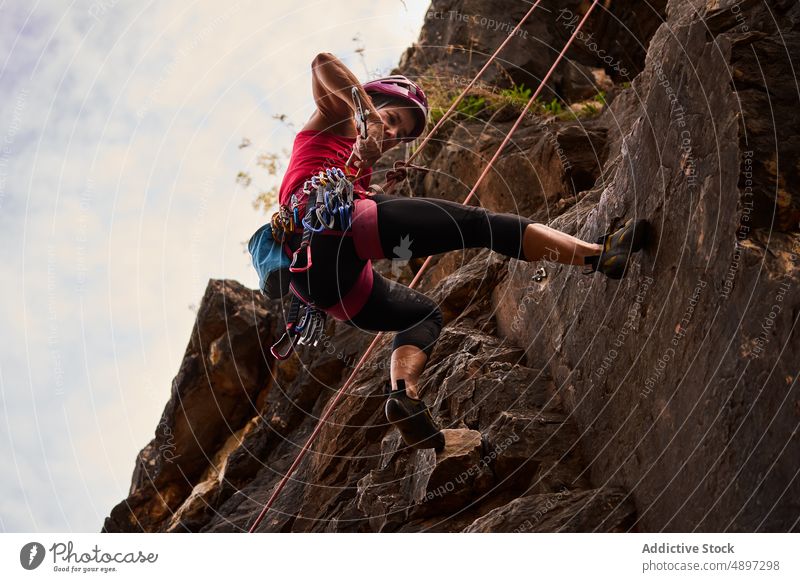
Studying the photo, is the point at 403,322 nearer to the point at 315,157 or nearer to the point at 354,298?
the point at 354,298

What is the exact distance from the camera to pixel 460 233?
4133mm

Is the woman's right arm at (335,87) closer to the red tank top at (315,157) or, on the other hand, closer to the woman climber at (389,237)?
the woman climber at (389,237)

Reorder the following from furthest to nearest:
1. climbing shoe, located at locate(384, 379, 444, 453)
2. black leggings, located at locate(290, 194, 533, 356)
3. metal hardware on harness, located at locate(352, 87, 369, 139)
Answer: climbing shoe, located at locate(384, 379, 444, 453) → black leggings, located at locate(290, 194, 533, 356) → metal hardware on harness, located at locate(352, 87, 369, 139)

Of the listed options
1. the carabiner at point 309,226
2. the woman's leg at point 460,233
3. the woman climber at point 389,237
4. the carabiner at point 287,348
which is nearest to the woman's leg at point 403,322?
the woman climber at point 389,237

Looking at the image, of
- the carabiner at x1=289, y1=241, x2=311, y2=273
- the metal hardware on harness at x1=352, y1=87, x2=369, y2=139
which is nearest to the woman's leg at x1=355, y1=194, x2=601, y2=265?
the carabiner at x1=289, y1=241, x2=311, y2=273

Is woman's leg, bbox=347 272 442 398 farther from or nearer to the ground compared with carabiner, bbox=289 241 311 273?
nearer to the ground

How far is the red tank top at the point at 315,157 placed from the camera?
439 centimetres

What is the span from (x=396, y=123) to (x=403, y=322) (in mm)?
1038

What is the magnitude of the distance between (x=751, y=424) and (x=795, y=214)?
89 centimetres

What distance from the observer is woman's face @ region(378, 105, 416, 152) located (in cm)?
442

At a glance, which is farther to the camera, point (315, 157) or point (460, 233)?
point (315, 157)

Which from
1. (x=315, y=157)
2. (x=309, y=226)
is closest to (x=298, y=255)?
(x=309, y=226)

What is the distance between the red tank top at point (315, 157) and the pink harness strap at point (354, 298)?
455 millimetres

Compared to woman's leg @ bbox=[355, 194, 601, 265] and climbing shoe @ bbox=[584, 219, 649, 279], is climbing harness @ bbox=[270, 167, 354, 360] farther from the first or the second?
climbing shoe @ bbox=[584, 219, 649, 279]
